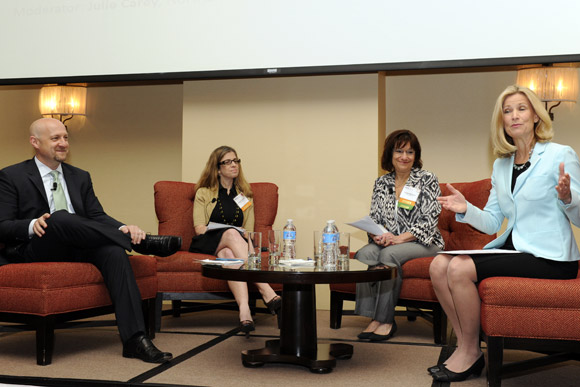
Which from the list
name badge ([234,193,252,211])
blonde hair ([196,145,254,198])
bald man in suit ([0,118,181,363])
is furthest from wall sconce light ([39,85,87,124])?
bald man in suit ([0,118,181,363])

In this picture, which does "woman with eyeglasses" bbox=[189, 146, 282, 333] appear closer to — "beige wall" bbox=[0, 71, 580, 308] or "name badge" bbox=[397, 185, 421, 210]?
"beige wall" bbox=[0, 71, 580, 308]

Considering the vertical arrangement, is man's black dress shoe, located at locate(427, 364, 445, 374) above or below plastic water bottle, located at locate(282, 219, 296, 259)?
below

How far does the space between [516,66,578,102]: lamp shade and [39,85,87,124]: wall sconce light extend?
3.70 meters

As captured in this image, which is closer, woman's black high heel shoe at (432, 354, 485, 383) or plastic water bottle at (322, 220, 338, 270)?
woman's black high heel shoe at (432, 354, 485, 383)

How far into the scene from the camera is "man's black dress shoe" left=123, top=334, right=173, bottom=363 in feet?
9.68

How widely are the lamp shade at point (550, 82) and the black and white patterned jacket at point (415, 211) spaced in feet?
4.34

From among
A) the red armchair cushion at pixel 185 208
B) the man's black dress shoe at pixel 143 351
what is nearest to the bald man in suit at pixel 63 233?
the man's black dress shoe at pixel 143 351

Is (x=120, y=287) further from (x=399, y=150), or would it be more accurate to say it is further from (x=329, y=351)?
(x=399, y=150)

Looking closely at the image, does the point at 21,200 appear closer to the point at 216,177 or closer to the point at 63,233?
the point at 63,233

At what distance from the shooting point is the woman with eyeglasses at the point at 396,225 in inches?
142

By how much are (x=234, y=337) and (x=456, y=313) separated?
1.42m

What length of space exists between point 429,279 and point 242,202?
141 centimetres

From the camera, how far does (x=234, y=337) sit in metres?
3.66

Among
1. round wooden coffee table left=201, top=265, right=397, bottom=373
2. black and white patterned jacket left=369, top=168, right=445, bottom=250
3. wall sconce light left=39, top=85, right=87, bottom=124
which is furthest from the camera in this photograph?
wall sconce light left=39, top=85, right=87, bottom=124
